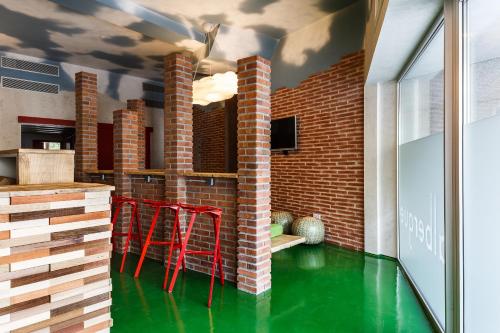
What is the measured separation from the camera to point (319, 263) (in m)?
4.54

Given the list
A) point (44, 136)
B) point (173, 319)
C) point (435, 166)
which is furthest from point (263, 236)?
point (44, 136)

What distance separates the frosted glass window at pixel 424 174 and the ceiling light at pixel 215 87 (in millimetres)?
2233

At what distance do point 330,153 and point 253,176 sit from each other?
2381 mm

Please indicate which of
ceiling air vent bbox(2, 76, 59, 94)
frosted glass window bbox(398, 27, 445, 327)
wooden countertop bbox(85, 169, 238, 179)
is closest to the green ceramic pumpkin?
frosted glass window bbox(398, 27, 445, 327)

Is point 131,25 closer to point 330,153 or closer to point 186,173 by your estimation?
point 186,173

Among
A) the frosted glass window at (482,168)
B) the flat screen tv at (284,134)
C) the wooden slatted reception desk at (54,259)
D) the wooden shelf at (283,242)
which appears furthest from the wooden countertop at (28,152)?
the flat screen tv at (284,134)

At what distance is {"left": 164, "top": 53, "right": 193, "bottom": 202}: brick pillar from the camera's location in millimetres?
4340

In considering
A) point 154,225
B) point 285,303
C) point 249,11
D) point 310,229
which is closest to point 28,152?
point 154,225

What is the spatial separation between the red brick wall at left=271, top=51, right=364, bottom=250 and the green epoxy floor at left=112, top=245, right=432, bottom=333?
1.05m

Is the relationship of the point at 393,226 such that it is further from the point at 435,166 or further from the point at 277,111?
the point at 277,111

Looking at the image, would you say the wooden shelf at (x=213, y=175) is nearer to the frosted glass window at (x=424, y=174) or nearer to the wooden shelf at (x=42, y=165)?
the wooden shelf at (x=42, y=165)

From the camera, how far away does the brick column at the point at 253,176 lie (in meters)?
3.46

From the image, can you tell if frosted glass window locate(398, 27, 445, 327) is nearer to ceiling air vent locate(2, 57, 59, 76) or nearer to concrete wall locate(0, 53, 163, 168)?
concrete wall locate(0, 53, 163, 168)

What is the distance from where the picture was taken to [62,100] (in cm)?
722
